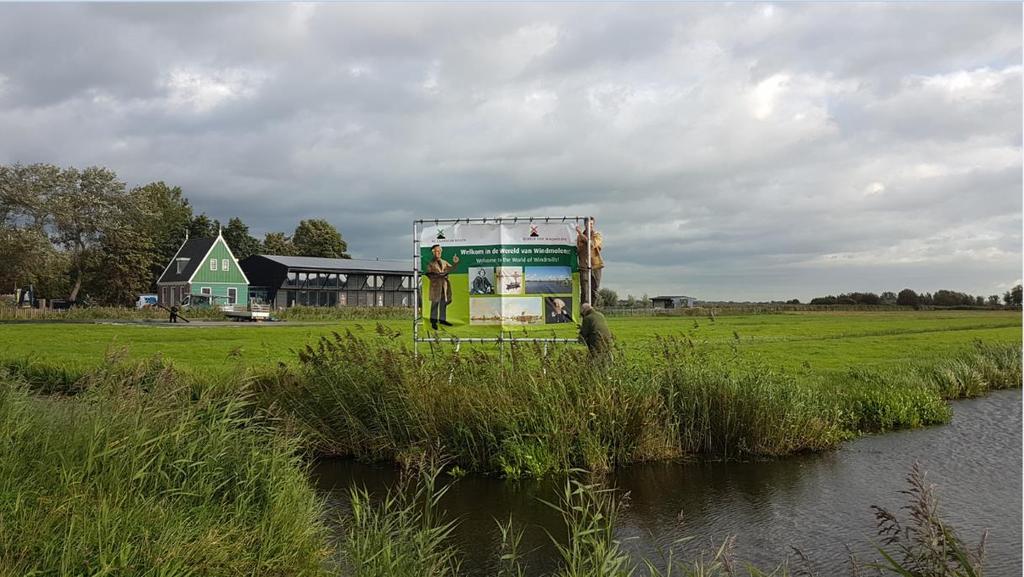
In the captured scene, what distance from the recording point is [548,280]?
15.8 m

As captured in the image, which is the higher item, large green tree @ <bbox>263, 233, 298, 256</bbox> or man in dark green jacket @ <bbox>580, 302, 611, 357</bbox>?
large green tree @ <bbox>263, 233, 298, 256</bbox>

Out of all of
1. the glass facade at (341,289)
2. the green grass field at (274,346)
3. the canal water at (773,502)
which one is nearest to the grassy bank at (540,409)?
the canal water at (773,502)

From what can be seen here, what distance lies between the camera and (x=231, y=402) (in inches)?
317

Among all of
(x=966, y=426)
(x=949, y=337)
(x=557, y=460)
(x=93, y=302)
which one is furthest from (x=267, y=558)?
(x=93, y=302)

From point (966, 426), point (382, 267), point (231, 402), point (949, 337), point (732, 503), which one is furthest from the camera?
point (382, 267)

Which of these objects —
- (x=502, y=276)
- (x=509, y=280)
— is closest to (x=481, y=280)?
(x=502, y=276)

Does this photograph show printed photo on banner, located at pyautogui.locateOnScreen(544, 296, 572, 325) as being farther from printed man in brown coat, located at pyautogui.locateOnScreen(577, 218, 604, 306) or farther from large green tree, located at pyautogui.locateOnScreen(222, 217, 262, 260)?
large green tree, located at pyautogui.locateOnScreen(222, 217, 262, 260)

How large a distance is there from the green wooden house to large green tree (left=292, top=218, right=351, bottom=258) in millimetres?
26381

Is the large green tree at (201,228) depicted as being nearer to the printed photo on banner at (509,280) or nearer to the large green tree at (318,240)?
the large green tree at (318,240)

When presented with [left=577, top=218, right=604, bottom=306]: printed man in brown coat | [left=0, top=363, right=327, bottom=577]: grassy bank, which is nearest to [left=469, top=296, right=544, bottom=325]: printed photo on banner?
[left=577, top=218, right=604, bottom=306]: printed man in brown coat

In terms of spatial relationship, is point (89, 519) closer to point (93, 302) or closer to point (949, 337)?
point (949, 337)

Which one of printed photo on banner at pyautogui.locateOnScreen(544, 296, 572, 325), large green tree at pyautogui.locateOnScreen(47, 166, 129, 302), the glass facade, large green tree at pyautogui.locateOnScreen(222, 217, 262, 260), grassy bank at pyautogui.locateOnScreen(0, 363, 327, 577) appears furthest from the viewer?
large green tree at pyautogui.locateOnScreen(222, 217, 262, 260)

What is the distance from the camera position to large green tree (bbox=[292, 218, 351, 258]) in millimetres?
108938

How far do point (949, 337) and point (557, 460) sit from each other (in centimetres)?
3182
